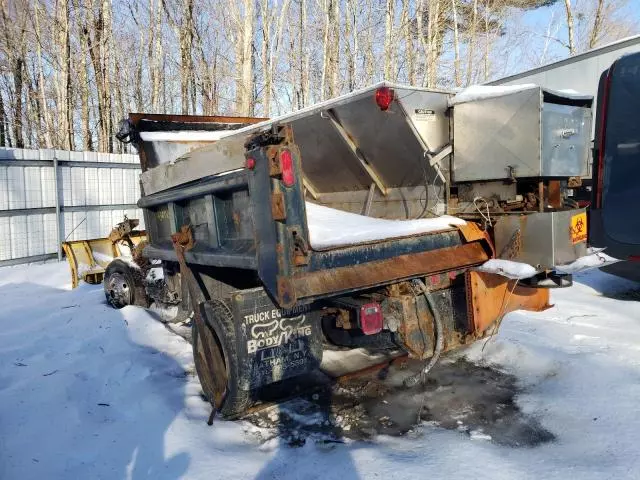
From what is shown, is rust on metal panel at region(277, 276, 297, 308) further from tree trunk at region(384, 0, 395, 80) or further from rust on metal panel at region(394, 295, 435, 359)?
tree trunk at region(384, 0, 395, 80)

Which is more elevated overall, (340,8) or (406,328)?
(340,8)

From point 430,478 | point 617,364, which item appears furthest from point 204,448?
point 617,364

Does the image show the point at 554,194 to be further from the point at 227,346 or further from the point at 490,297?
the point at 227,346

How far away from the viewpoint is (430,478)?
2.59 meters

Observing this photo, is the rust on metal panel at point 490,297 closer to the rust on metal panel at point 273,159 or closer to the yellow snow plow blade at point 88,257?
the rust on metal panel at point 273,159

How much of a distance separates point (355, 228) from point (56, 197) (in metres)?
10.1

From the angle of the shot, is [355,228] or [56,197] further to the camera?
[56,197]

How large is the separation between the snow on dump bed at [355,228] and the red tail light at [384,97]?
0.85m

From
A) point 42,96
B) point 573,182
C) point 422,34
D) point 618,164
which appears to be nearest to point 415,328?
point 573,182

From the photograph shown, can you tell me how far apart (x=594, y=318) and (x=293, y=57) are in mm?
18690

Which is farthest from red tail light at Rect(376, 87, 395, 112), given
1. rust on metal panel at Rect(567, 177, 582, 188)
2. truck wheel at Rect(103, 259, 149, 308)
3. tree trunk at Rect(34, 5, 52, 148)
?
tree trunk at Rect(34, 5, 52, 148)

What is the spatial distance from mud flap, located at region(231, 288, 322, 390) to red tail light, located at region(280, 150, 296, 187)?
76cm

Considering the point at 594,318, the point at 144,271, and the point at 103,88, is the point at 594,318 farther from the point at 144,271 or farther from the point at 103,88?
the point at 103,88

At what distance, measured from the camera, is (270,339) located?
3.20 meters
